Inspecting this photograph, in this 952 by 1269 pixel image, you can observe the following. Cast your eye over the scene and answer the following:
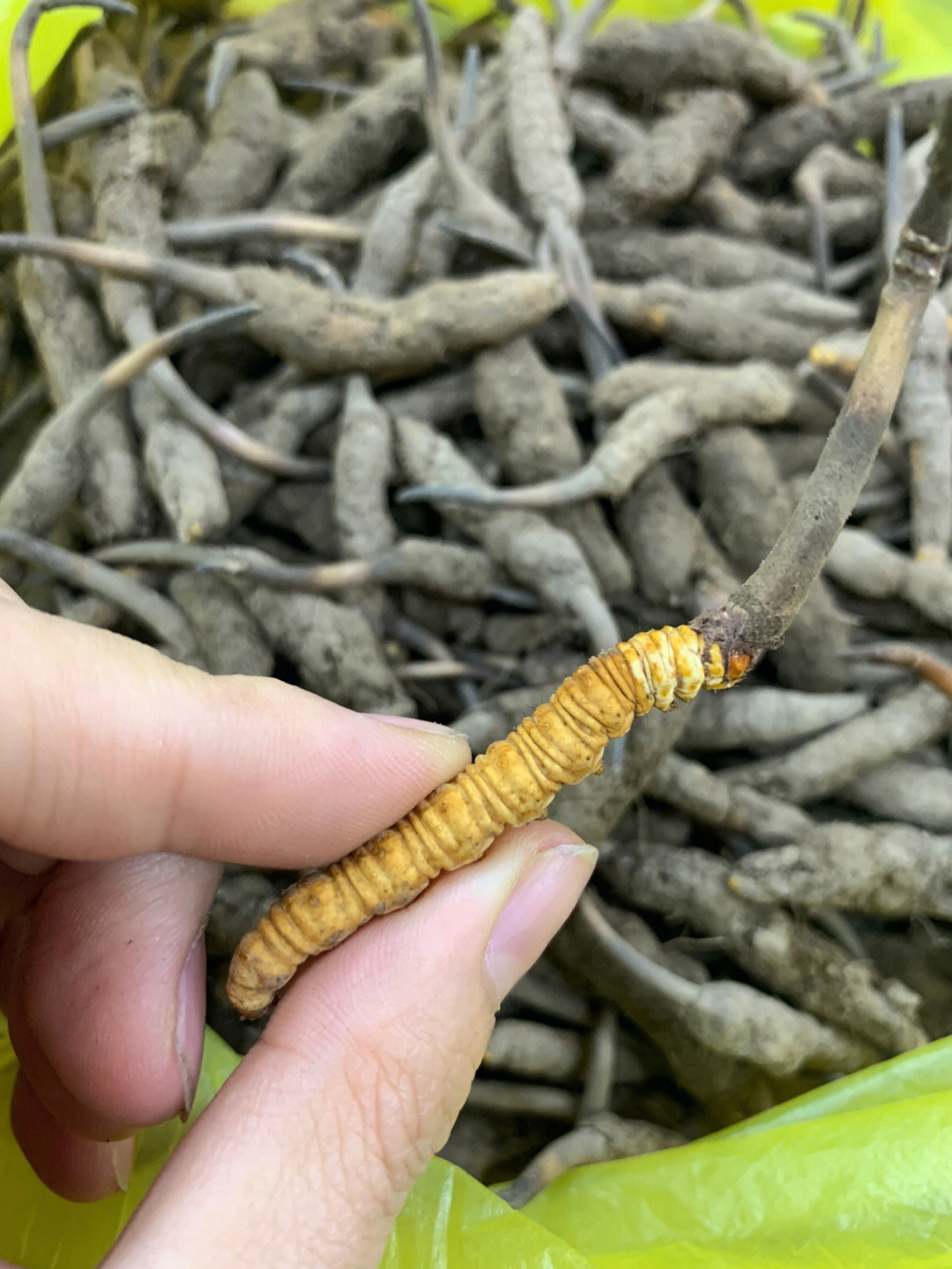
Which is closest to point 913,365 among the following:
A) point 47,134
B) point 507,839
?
point 507,839

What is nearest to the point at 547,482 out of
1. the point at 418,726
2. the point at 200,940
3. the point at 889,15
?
the point at 418,726

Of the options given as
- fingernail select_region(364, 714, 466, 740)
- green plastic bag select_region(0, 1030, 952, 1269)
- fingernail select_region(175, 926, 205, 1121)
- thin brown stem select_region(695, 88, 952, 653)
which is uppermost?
thin brown stem select_region(695, 88, 952, 653)

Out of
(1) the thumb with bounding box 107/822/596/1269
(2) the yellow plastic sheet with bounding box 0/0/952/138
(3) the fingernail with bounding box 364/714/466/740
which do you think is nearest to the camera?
(1) the thumb with bounding box 107/822/596/1269

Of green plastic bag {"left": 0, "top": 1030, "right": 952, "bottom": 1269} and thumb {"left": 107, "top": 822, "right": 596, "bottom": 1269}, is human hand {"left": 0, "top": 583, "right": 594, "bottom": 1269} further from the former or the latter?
green plastic bag {"left": 0, "top": 1030, "right": 952, "bottom": 1269}

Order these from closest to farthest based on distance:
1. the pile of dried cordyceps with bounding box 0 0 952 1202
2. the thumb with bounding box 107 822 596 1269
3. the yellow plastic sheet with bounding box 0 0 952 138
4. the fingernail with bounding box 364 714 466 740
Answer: the thumb with bounding box 107 822 596 1269 → the fingernail with bounding box 364 714 466 740 → the pile of dried cordyceps with bounding box 0 0 952 1202 → the yellow plastic sheet with bounding box 0 0 952 138

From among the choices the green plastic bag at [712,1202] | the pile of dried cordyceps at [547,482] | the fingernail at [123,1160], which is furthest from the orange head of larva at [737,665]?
the fingernail at [123,1160]

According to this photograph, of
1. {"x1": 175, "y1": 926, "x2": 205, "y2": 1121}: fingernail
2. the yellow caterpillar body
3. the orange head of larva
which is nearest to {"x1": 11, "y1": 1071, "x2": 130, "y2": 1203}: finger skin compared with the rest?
{"x1": 175, "y1": 926, "x2": 205, "y2": 1121}: fingernail

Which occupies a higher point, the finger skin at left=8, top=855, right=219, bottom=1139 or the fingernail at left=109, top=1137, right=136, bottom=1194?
the finger skin at left=8, top=855, right=219, bottom=1139
